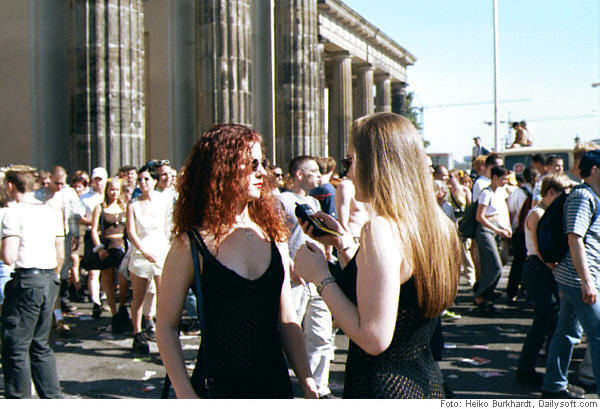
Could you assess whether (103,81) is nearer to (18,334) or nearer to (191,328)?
(191,328)

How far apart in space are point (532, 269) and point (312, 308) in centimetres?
210

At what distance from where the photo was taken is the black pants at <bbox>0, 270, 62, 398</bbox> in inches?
197

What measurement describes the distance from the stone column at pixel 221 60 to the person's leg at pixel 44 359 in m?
11.8

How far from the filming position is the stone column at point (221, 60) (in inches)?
653

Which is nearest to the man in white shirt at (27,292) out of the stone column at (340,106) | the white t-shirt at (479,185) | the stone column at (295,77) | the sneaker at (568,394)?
the sneaker at (568,394)

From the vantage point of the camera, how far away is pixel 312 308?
569cm

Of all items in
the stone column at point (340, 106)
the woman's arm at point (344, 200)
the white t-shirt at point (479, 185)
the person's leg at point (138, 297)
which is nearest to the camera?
the woman's arm at point (344, 200)

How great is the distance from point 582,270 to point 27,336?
13.7 ft

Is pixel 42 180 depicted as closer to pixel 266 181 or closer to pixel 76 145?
pixel 76 145

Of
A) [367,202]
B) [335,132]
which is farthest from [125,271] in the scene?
[335,132]

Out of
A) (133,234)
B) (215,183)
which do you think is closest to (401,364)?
(215,183)

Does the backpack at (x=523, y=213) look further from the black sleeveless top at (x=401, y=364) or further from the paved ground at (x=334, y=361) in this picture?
the black sleeveless top at (x=401, y=364)

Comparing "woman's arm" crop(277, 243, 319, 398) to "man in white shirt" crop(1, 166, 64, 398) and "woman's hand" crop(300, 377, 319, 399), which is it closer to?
"woman's hand" crop(300, 377, 319, 399)

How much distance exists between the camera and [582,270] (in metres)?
4.84
